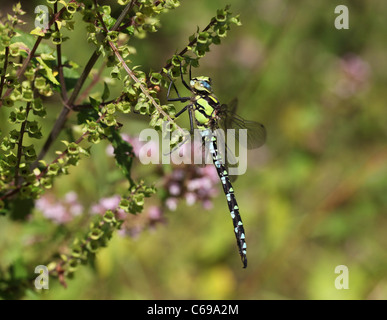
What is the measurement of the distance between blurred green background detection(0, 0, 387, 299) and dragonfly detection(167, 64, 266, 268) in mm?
1004

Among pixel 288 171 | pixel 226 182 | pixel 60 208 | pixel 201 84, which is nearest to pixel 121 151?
pixel 201 84

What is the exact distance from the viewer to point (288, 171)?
13.2ft

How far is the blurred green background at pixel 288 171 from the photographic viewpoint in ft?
11.6

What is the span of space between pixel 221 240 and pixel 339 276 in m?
1.02

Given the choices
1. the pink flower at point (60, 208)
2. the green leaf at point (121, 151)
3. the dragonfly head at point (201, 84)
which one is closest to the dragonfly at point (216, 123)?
the dragonfly head at point (201, 84)

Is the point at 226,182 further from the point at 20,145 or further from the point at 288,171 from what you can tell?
the point at 288,171

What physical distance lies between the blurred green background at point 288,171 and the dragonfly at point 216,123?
→ 100 centimetres

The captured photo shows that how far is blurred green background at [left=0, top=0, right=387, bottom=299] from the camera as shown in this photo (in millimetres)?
3525

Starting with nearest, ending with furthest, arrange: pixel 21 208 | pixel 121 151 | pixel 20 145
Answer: pixel 20 145 → pixel 121 151 → pixel 21 208

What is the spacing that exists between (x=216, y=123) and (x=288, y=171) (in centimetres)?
201

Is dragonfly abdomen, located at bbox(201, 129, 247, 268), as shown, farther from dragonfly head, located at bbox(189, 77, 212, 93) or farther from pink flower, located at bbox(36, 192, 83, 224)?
pink flower, located at bbox(36, 192, 83, 224)

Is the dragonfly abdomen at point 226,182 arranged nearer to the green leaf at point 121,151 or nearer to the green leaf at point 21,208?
the green leaf at point 121,151

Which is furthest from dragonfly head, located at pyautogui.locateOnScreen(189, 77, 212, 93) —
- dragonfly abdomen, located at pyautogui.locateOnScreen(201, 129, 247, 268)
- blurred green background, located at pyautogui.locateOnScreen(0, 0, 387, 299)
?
blurred green background, located at pyautogui.locateOnScreen(0, 0, 387, 299)
